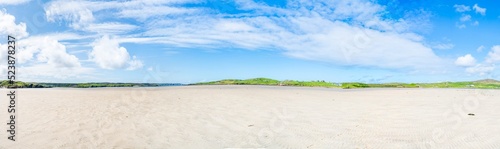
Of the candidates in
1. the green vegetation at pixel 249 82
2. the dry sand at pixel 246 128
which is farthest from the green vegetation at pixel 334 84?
the dry sand at pixel 246 128

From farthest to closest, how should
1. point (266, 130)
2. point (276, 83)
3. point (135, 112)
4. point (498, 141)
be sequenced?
1. point (276, 83)
2. point (135, 112)
3. point (266, 130)
4. point (498, 141)

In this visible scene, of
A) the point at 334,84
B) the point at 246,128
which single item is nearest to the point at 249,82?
the point at 334,84

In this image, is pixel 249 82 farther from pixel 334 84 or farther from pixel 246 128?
pixel 246 128

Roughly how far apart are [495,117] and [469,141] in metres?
4.81

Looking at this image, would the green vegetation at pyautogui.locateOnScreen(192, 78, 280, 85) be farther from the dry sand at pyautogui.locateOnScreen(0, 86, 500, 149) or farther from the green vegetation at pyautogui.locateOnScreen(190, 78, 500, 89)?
the dry sand at pyautogui.locateOnScreen(0, 86, 500, 149)

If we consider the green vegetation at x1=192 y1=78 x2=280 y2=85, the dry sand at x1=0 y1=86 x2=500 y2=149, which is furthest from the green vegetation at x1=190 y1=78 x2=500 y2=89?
the dry sand at x1=0 y1=86 x2=500 y2=149

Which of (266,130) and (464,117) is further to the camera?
(464,117)

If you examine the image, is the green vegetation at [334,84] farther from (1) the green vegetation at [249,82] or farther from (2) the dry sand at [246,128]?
(2) the dry sand at [246,128]

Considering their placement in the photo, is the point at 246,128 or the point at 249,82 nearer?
the point at 246,128

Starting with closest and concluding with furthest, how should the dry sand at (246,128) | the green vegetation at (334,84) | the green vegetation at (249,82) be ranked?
the dry sand at (246,128)
the green vegetation at (334,84)
the green vegetation at (249,82)

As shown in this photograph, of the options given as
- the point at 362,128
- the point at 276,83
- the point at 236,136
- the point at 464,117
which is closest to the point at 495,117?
the point at 464,117

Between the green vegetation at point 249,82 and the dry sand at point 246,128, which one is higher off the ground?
the green vegetation at point 249,82

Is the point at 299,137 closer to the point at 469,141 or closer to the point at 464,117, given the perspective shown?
the point at 469,141

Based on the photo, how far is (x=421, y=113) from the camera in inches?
515
